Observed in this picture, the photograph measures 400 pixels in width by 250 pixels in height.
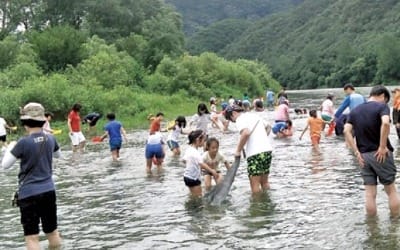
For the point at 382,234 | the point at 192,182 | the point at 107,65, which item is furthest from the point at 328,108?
the point at 107,65

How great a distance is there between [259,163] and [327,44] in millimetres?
151352

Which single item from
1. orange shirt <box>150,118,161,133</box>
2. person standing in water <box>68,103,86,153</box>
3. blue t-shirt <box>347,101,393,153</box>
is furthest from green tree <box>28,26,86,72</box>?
blue t-shirt <box>347,101,393,153</box>

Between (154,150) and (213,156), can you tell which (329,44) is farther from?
(213,156)

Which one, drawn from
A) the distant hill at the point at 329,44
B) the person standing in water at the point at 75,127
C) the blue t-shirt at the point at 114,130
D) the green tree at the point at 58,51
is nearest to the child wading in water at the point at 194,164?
the blue t-shirt at the point at 114,130

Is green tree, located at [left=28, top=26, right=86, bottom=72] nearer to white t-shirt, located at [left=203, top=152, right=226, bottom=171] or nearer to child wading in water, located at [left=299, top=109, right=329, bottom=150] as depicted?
child wading in water, located at [left=299, top=109, right=329, bottom=150]

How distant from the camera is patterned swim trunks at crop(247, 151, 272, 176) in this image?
1015cm

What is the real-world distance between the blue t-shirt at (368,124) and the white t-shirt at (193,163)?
10.9 ft

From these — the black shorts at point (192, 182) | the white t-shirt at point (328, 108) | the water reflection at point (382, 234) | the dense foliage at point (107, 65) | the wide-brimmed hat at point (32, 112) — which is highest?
the dense foliage at point (107, 65)

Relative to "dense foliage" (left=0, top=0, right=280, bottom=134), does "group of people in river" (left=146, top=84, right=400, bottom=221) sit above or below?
below

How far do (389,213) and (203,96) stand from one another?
149 feet

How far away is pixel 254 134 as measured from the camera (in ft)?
33.4

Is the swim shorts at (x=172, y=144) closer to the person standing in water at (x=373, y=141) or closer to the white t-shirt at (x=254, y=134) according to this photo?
the white t-shirt at (x=254, y=134)

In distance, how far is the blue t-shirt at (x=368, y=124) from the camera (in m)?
7.96

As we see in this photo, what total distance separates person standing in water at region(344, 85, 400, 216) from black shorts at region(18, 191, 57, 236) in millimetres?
4054
